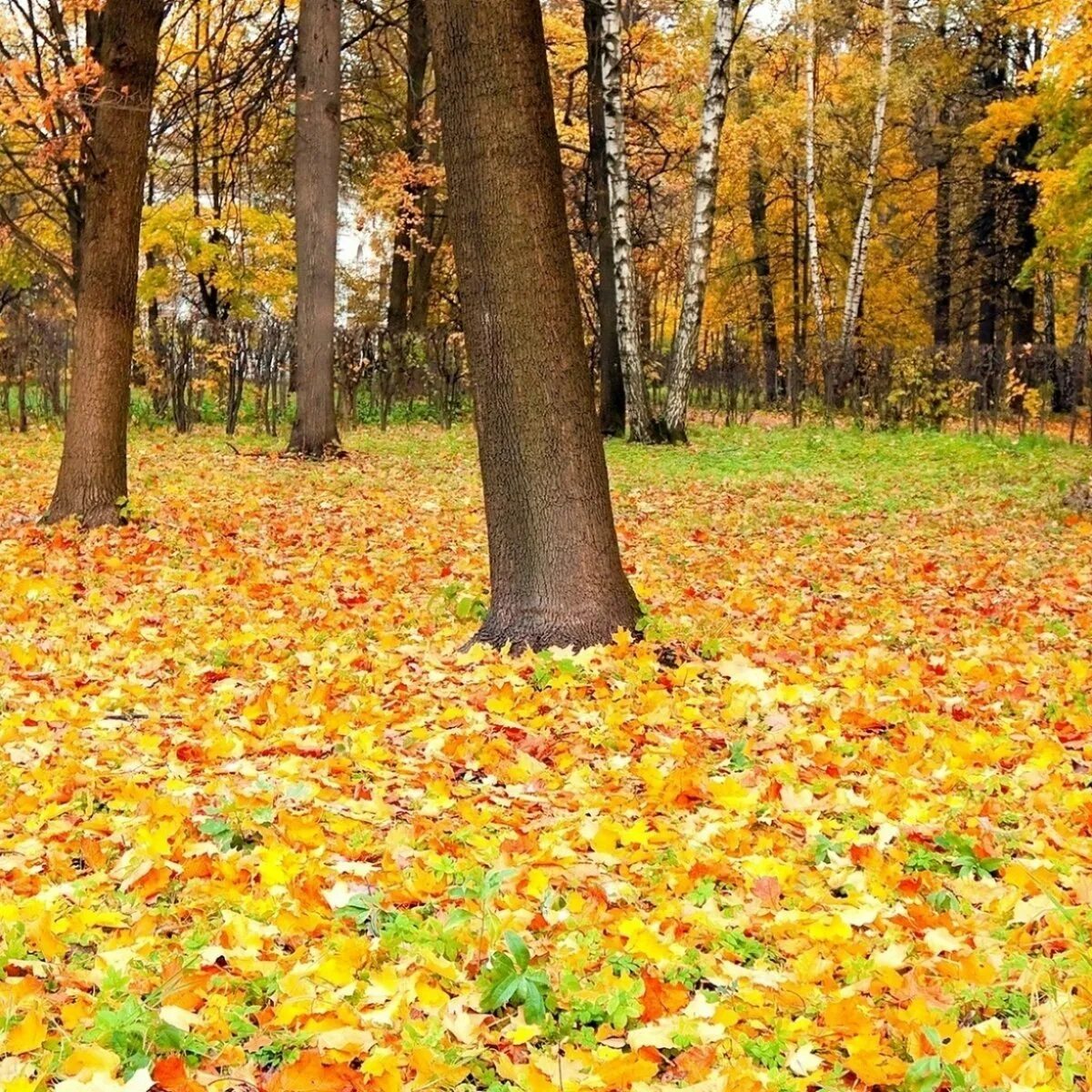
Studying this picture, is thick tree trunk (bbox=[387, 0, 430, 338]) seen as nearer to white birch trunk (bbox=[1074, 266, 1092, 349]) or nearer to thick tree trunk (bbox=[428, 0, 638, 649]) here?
white birch trunk (bbox=[1074, 266, 1092, 349])

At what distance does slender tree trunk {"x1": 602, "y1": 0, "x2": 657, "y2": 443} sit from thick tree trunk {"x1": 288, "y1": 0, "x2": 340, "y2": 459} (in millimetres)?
3460

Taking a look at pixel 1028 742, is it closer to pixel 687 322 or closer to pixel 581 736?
pixel 581 736

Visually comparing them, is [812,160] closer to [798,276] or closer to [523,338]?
[798,276]

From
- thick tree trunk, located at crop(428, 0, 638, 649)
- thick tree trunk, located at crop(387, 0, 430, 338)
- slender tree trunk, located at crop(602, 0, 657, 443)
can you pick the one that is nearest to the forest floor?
thick tree trunk, located at crop(428, 0, 638, 649)

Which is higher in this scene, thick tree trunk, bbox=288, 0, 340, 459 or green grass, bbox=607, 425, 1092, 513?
thick tree trunk, bbox=288, 0, 340, 459

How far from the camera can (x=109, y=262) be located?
829cm

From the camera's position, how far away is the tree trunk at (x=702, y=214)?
14.9 metres

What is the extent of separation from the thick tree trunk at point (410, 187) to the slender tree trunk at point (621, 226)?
5058mm

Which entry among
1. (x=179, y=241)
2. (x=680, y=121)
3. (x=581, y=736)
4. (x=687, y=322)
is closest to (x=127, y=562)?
(x=581, y=736)

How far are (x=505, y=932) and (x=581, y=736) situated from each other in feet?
5.98

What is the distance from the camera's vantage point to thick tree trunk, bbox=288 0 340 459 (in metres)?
13.7

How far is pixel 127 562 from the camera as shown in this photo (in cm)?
748

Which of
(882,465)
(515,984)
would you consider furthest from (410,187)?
(515,984)

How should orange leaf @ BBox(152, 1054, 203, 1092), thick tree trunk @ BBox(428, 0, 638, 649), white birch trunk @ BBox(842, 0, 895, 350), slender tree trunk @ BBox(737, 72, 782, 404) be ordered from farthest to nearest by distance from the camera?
slender tree trunk @ BBox(737, 72, 782, 404) < white birch trunk @ BBox(842, 0, 895, 350) < thick tree trunk @ BBox(428, 0, 638, 649) < orange leaf @ BBox(152, 1054, 203, 1092)
